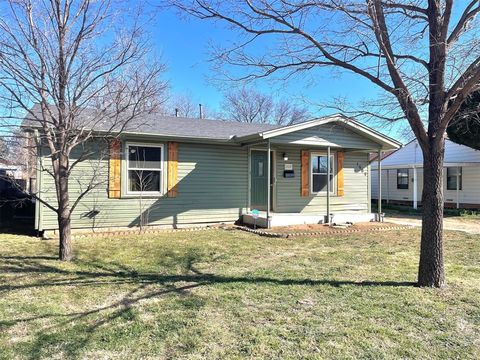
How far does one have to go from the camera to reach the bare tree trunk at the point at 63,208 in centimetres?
588

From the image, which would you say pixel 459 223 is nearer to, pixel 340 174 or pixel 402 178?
pixel 340 174

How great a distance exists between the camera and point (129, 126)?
30.0 feet

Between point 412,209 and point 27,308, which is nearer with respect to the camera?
point 27,308

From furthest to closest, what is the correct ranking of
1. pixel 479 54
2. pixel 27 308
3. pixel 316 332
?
pixel 479 54 → pixel 27 308 → pixel 316 332

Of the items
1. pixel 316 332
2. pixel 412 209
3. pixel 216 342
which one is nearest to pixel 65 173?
pixel 216 342

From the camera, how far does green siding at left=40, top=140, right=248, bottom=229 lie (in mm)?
9078

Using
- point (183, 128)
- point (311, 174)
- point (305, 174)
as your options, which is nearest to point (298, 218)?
point (305, 174)

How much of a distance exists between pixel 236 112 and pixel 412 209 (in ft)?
65.7

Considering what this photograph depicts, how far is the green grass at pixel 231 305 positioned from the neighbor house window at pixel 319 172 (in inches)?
207

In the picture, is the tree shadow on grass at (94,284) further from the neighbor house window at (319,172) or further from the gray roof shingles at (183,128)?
the neighbor house window at (319,172)

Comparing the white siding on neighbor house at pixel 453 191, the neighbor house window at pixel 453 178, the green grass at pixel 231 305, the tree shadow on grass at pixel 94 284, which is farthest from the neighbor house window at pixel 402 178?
the tree shadow on grass at pixel 94 284

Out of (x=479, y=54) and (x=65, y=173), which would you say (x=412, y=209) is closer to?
(x=479, y=54)

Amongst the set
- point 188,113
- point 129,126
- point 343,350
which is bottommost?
point 343,350

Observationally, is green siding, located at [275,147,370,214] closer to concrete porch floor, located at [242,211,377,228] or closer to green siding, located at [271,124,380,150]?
concrete porch floor, located at [242,211,377,228]
